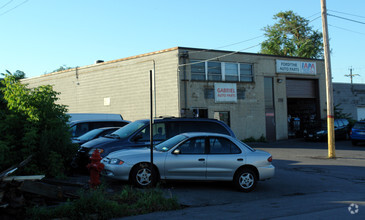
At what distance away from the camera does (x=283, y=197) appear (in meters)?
9.06

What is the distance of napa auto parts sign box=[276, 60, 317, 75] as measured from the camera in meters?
31.0

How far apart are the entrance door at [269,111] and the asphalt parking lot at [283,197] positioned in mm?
16696

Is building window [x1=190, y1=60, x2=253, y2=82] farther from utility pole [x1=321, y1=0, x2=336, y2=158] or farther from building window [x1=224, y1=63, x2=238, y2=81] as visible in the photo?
utility pole [x1=321, y1=0, x2=336, y2=158]

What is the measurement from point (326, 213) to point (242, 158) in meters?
2.82

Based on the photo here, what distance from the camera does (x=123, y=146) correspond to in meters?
10.7

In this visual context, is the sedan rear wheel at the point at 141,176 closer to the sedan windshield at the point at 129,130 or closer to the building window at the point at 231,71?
the sedan windshield at the point at 129,130

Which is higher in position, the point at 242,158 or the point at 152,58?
the point at 152,58

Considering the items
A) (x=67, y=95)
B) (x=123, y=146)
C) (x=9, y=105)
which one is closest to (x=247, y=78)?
(x=67, y=95)

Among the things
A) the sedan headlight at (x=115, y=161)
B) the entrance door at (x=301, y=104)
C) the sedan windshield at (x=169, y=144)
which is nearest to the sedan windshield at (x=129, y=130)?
the sedan windshield at (x=169, y=144)

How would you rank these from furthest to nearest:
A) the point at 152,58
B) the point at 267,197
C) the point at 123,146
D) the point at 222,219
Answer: the point at 152,58 < the point at 123,146 < the point at 267,197 < the point at 222,219

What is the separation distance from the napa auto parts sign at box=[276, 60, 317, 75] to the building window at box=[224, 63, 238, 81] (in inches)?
161

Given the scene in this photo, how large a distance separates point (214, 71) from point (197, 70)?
144cm

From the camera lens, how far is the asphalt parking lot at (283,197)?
23.2ft

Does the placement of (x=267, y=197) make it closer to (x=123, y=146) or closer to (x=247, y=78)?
(x=123, y=146)
